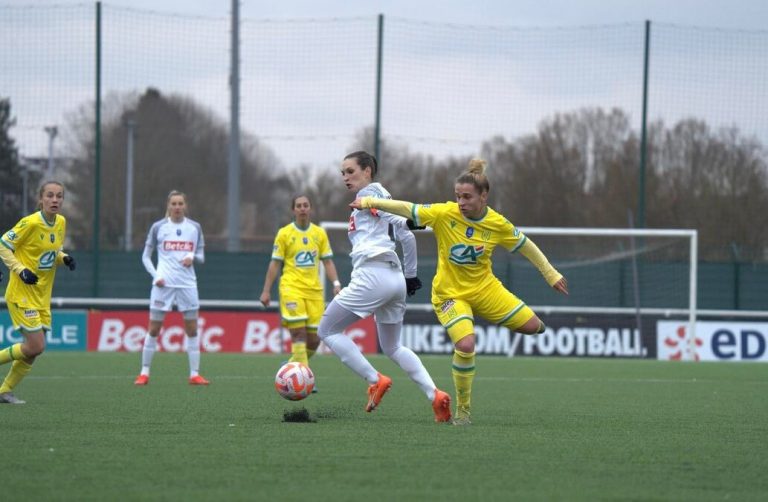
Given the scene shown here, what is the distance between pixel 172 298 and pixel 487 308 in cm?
590

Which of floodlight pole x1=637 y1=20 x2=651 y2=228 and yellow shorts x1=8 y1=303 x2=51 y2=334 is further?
floodlight pole x1=637 y1=20 x2=651 y2=228

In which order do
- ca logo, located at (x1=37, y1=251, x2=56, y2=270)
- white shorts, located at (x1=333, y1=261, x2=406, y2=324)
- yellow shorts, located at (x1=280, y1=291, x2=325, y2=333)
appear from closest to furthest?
white shorts, located at (x1=333, y1=261, x2=406, y2=324)
ca logo, located at (x1=37, y1=251, x2=56, y2=270)
yellow shorts, located at (x1=280, y1=291, x2=325, y2=333)

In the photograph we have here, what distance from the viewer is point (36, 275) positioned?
10.5m

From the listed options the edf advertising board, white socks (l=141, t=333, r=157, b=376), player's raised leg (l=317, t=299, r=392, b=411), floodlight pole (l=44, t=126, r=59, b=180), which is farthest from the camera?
floodlight pole (l=44, t=126, r=59, b=180)

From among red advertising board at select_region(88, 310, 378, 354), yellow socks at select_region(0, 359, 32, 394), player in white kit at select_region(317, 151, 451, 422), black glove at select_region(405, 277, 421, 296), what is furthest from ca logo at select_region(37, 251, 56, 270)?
red advertising board at select_region(88, 310, 378, 354)

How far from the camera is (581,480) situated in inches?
239

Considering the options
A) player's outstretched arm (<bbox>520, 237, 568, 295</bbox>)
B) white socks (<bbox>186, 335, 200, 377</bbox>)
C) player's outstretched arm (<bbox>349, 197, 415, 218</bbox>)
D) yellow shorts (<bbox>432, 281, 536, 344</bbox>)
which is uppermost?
player's outstretched arm (<bbox>349, 197, 415, 218</bbox>)

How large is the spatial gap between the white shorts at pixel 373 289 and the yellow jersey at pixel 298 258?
4.47 metres

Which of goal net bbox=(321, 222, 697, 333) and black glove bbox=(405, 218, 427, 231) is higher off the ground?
black glove bbox=(405, 218, 427, 231)

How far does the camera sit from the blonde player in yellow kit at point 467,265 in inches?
343

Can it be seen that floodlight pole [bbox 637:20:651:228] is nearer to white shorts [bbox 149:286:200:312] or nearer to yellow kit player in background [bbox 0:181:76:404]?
white shorts [bbox 149:286:200:312]

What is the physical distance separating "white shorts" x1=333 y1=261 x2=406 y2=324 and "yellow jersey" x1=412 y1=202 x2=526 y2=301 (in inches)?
12.3

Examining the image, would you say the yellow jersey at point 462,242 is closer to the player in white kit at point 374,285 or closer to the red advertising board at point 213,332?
the player in white kit at point 374,285

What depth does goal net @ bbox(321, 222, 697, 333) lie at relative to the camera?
21.9 metres
